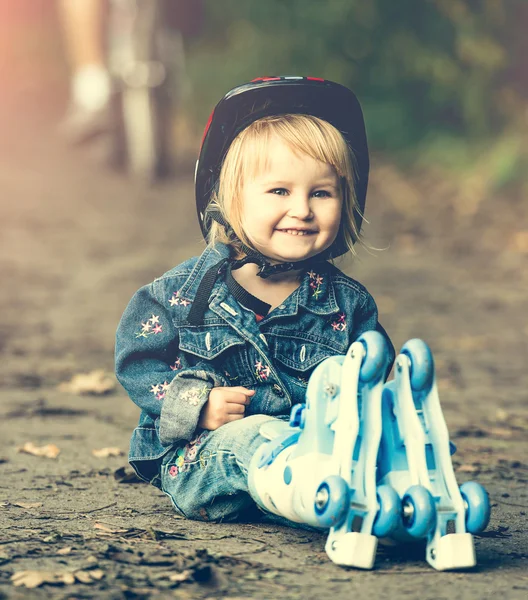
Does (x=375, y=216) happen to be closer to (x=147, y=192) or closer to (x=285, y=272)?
(x=147, y=192)

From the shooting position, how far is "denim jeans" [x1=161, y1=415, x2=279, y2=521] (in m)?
2.77

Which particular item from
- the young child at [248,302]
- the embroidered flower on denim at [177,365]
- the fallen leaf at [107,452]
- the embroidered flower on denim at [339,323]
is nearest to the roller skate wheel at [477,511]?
the young child at [248,302]

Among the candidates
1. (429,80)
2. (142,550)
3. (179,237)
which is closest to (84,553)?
(142,550)

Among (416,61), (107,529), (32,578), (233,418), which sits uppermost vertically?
(416,61)

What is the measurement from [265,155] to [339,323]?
0.50 m

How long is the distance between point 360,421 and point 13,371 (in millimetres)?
2904

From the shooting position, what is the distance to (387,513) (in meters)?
2.36

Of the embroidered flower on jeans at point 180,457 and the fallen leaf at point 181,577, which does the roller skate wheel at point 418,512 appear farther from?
the embroidered flower on jeans at point 180,457

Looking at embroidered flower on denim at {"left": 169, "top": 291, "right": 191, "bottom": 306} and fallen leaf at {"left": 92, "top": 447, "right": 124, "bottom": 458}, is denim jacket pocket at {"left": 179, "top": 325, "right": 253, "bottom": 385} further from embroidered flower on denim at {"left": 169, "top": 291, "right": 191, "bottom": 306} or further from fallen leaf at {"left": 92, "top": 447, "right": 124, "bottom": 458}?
fallen leaf at {"left": 92, "top": 447, "right": 124, "bottom": 458}

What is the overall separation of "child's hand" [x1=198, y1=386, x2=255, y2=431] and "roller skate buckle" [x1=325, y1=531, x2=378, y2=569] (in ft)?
1.75

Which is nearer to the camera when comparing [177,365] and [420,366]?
[420,366]

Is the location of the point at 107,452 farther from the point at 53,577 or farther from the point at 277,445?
the point at 53,577

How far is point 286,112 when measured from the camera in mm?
2947

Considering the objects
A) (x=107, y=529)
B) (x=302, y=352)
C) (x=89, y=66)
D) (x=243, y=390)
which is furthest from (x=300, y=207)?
(x=89, y=66)
